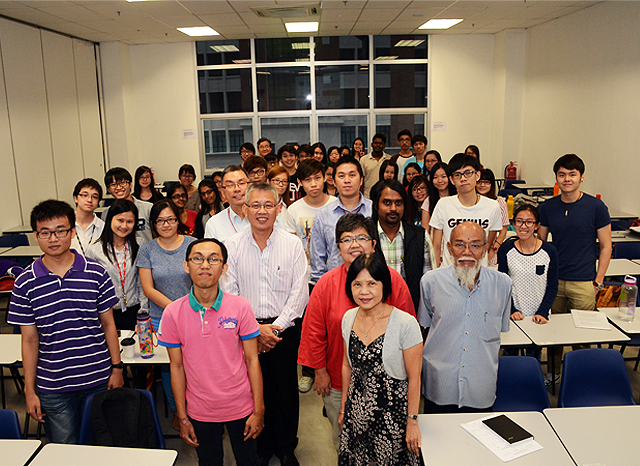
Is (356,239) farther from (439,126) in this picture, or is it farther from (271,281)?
(439,126)

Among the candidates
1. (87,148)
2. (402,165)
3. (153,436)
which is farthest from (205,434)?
(87,148)

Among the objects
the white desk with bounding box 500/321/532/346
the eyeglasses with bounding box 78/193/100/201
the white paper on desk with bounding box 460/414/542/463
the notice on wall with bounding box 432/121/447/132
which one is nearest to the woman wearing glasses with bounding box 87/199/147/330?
the eyeglasses with bounding box 78/193/100/201

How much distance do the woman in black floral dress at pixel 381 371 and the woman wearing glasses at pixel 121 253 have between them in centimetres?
191

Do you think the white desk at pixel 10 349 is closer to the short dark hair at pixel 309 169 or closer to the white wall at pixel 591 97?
the short dark hair at pixel 309 169

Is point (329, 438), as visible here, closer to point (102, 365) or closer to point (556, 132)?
point (102, 365)

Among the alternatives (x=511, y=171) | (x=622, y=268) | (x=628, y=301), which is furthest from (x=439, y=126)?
(x=628, y=301)

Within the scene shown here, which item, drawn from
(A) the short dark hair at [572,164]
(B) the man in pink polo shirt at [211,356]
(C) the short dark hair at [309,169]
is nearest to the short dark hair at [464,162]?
(A) the short dark hair at [572,164]

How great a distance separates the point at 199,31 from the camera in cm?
845

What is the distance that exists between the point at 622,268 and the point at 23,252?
6.67m

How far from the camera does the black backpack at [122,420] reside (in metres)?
2.42

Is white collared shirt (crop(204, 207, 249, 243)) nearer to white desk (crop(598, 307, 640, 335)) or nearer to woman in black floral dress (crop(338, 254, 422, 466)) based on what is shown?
woman in black floral dress (crop(338, 254, 422, 466))

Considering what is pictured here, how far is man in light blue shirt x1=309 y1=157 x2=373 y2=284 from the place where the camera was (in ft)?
10.9

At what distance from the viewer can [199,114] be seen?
32.5 ft

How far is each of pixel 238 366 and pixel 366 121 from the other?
8506mm
